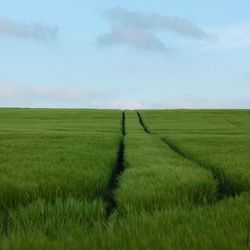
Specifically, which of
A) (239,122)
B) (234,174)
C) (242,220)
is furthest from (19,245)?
(239,122)

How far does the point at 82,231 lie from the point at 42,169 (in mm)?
4197

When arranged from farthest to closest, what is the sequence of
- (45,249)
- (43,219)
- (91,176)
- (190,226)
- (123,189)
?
(91,176) → (123,189) → (43,219) → (190,226) → (45,249)

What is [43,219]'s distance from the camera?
470 centimetres

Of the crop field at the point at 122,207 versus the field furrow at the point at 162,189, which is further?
the field furrow at the point at 162,189

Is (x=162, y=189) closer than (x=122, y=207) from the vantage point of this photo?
No

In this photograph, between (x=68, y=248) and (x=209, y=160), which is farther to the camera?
(x=209, y=160)

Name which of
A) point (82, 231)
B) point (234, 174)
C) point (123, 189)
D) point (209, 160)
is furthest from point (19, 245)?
point (209, 160)

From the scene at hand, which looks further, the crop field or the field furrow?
the field furrow

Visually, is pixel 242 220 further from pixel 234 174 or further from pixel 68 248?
pixel 234 174

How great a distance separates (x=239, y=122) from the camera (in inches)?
1577

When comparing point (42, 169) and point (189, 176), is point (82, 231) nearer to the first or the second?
point (189, 176)

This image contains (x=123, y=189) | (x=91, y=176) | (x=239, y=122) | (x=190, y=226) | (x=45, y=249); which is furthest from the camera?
(x=239, y=122)

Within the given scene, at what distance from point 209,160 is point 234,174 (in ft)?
9.33

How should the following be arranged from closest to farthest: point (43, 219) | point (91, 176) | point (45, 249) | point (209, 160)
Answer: point (45, 249)
point (43, 219)
point (91, 176)
point (209, 160)
